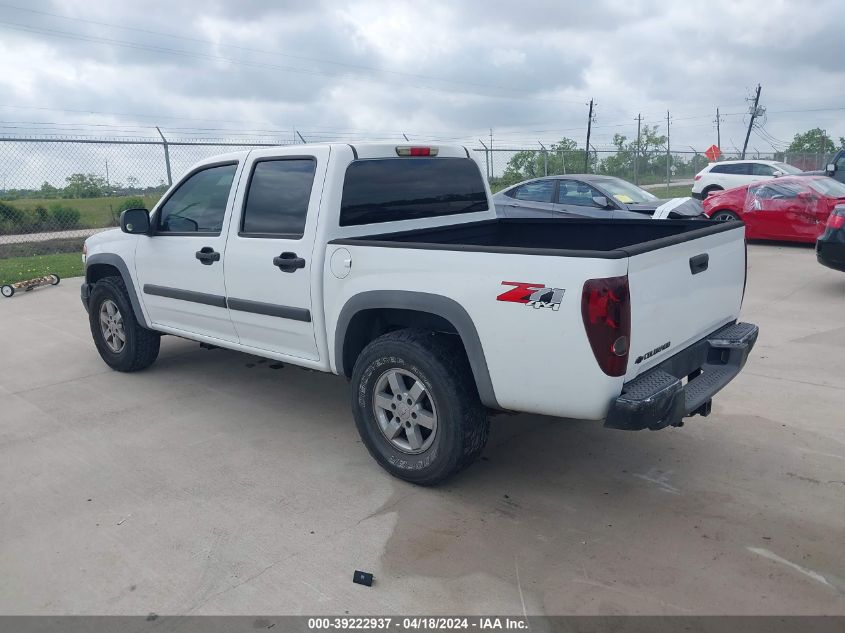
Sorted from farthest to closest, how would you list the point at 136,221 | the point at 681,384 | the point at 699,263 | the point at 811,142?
the point at 811,142 → the point at 136,221 → the point at 699,263 → the point at 681,384

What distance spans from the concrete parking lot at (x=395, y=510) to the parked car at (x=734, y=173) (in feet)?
50.3

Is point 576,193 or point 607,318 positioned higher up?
point 576,193

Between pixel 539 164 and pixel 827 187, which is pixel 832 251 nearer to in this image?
pixel 827 187

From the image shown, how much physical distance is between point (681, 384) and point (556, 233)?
206 cm

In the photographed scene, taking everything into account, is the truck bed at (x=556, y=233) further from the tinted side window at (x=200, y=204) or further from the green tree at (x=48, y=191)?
the green tree at (x=48, y=191)

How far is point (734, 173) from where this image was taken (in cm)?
1986

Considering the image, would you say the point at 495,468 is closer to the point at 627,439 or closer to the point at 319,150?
the point at 627,439

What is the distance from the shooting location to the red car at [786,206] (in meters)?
12.2

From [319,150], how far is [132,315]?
A: 2525mm

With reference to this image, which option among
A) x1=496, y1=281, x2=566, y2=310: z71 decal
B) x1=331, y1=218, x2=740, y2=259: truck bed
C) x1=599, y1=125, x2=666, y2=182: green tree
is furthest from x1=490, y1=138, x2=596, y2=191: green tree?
x1=496, y1=281, x2=566, y2=310: z71 decal

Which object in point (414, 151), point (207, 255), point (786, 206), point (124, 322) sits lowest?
point (124, 322)

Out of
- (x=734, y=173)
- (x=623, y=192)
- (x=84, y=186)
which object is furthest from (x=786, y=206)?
(x=84, y=186)

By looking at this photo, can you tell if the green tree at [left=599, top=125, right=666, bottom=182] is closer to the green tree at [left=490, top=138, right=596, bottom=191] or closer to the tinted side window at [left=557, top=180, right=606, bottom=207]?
the green tree at [left=490, top=138, right=596, bottom=191]

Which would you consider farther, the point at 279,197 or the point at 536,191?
the point at 536,191
